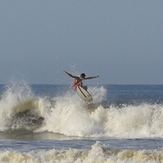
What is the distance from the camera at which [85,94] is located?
25.3 meters

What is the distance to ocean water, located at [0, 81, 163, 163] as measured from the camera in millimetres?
17062

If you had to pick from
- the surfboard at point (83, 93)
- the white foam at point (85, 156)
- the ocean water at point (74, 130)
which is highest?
the surfboard at point (83, 93)

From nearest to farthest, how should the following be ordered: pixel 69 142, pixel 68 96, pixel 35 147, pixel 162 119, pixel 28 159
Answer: pixel 28 159, pixel 35 147, pixel 69 142, pixel 162 119, pixel 68 96

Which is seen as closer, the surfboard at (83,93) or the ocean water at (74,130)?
the ocean water at (74,130)

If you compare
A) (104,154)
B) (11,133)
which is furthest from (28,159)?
(11,133)

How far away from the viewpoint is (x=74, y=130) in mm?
24688

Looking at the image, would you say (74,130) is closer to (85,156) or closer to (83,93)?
(83,93)

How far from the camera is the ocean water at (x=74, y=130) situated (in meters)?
17.1

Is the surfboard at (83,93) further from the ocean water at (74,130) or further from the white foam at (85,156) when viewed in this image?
the white foam at (85,156)

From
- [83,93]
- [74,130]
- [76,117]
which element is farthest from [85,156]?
[76,117]

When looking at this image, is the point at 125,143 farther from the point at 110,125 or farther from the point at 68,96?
the point at 68,96

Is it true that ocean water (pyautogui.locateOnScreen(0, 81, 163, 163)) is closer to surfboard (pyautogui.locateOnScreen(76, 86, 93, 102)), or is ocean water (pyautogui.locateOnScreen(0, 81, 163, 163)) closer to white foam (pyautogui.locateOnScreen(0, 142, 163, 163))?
white foam (pyautogui.locateOnScreen(0, 142, 163, 163))

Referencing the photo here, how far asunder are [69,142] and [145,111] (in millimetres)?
6066

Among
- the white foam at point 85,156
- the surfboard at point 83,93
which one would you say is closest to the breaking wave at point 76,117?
the surfboard at point 83,93
